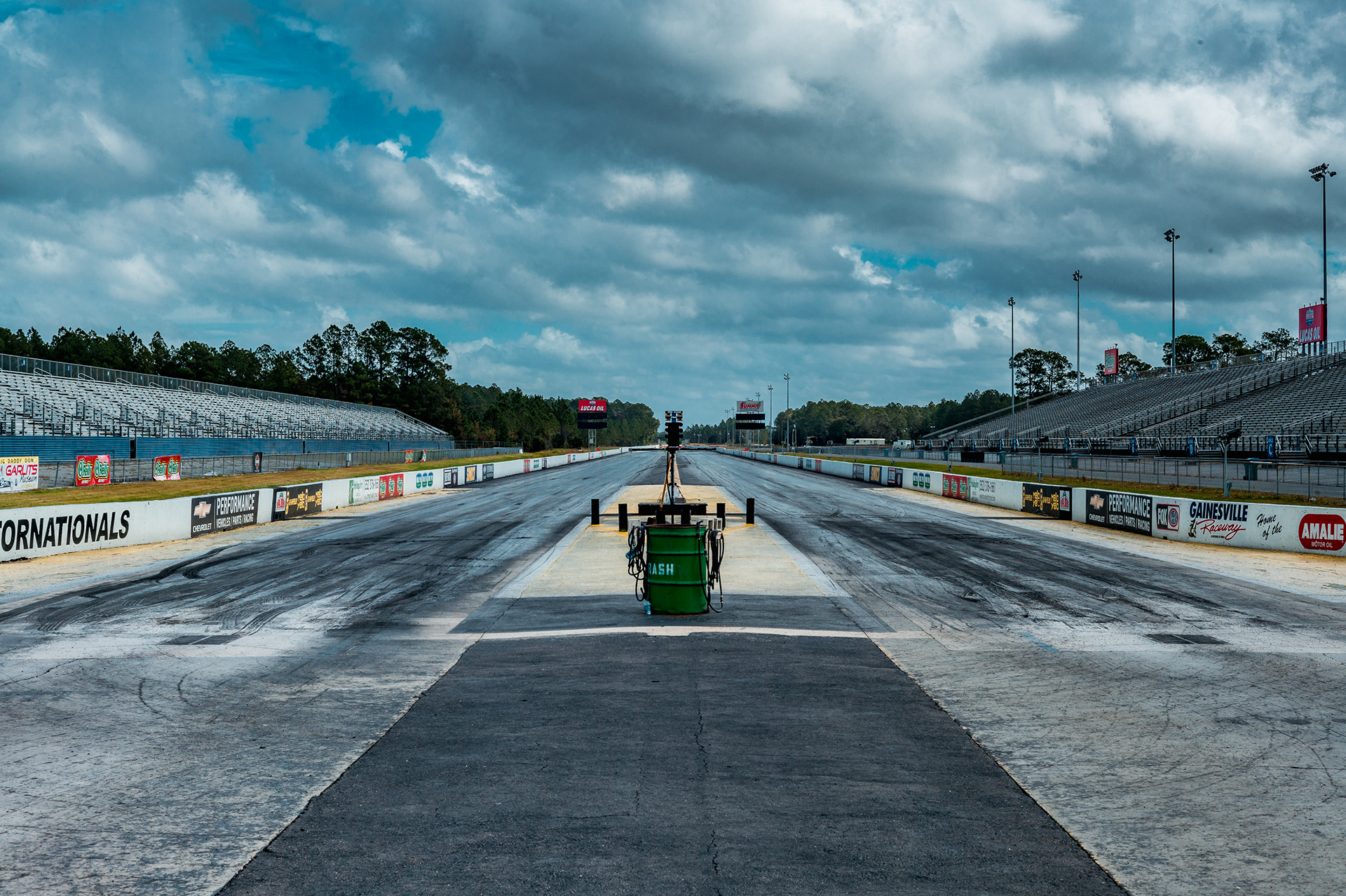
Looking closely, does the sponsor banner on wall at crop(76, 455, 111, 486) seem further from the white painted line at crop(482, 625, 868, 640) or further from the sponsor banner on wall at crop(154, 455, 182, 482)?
the white painted line at crop(482, 625, 868, 640)

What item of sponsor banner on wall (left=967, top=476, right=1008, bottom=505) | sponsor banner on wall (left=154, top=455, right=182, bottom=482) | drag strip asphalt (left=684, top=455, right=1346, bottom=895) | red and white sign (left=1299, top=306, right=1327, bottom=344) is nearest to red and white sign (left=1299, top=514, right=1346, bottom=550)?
drag strip asphalt (left=684, top=455, right=1346, bottom=895)

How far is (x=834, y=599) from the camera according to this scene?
12.4m

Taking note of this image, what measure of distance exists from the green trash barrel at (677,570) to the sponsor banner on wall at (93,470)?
35.5 metres

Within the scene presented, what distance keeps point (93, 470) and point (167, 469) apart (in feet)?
15.6

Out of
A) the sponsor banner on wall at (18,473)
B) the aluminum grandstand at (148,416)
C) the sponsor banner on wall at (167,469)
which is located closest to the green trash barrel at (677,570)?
the sponsor banner on wall at (18,473)

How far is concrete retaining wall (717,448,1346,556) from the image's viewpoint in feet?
59.0

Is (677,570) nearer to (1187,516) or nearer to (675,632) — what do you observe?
(675,632)

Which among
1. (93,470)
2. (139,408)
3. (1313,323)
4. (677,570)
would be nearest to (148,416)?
(139,408)

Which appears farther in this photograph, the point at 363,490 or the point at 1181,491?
the point at 363,490

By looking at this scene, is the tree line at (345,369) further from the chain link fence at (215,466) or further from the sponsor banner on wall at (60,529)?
the sponsor banner on wall at (60,529)

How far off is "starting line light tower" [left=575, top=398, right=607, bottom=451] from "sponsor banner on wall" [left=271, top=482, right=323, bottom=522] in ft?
216

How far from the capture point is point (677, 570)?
10750 mm

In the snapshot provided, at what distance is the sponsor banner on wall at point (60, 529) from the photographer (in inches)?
650

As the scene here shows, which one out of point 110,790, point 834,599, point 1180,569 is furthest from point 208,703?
point 1180,569
